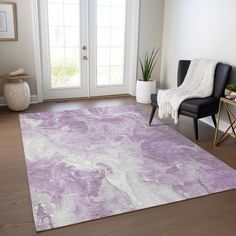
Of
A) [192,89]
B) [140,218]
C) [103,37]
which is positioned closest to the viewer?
[140,218]

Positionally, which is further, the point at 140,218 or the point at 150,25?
the point at 150,25

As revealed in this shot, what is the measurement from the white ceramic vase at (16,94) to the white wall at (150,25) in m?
2.07

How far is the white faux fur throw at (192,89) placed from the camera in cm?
345

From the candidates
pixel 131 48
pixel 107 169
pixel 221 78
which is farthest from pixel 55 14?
pixel 107 169

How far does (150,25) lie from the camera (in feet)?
16.4

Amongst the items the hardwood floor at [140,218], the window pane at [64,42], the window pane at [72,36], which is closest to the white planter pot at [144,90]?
the window pane at [64,42]

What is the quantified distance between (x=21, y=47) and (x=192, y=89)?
2.68 metres

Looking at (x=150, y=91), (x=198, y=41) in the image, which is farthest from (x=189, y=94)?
(x=150, y=91)

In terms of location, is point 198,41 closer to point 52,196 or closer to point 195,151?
point 195,151

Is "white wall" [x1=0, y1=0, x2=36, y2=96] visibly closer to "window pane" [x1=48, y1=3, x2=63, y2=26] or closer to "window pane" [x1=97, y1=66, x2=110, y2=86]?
"window pane" [x1=48, y1=3, x2=63, y2=26]

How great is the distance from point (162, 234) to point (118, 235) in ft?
0.96

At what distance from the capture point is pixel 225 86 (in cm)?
346

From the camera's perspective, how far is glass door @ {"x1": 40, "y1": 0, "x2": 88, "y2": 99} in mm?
4523

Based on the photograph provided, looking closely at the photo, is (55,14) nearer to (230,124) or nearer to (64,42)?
(64,42)
